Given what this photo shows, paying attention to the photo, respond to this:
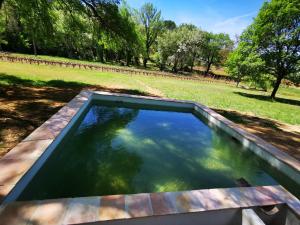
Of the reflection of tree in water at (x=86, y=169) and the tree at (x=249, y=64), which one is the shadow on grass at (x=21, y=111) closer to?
the reflection of tree in water at (x=86, y=169)

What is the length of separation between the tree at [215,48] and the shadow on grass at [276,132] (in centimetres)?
4093

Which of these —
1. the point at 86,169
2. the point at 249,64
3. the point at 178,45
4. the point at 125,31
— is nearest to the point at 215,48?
the point at 178,45

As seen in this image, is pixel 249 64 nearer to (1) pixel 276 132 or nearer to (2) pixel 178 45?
(1) pixel 276 132

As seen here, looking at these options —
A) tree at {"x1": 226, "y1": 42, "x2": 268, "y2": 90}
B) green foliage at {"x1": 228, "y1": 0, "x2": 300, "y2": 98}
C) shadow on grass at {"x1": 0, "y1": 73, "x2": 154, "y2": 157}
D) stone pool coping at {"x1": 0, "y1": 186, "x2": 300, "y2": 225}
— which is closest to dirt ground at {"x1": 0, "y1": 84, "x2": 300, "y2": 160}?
shadow on grass at {"x1": 0, "y1": 73, "x2": 154, "y2": 157}

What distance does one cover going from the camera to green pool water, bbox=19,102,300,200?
12.2 ft

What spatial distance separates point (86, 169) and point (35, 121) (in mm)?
2503

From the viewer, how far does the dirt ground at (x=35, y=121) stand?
4.83m

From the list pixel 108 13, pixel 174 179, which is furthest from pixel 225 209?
pixel 108 13

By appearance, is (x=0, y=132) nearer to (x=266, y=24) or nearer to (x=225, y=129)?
(x=225, y=129)

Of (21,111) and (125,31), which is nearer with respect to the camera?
(21,111)

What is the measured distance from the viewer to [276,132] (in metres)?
8.01

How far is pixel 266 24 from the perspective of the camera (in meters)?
17.6

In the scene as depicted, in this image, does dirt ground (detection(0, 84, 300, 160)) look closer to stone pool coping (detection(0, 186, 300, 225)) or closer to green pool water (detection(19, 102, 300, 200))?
green pool water (detection(19, 102, 300, 200))

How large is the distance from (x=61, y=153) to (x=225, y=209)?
145 inches
